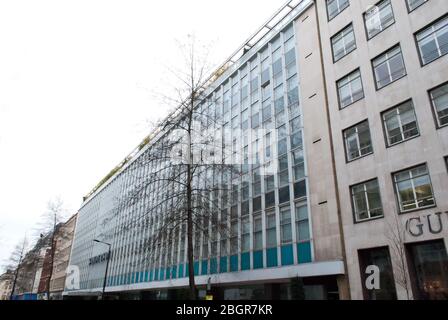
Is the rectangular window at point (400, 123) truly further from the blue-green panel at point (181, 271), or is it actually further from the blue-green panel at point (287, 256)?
the blue-green panel at point (181, 271)

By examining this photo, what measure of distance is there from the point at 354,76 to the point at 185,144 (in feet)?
39.5

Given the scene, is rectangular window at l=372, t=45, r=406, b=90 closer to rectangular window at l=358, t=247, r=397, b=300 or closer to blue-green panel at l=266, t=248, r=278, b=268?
rectangular window at l=358, t=247, r=397, b=300

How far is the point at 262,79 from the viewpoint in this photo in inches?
1201

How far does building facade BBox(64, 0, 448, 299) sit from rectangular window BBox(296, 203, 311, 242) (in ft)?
0.24

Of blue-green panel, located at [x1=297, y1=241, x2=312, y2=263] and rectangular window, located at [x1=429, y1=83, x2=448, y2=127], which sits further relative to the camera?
blue-green panel, located at [x1=297, y1=241, x2=312, y2=263]

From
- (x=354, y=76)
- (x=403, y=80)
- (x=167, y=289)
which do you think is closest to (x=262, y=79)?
(x=354, y=76)

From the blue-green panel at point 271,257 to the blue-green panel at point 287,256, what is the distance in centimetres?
76

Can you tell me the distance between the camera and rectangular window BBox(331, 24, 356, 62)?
23.1 metres

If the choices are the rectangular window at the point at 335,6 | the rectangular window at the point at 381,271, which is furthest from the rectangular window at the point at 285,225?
the rectangular window at the point at 335,6

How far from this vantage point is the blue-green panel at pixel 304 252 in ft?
71.1

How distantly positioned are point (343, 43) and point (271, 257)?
15.7 metres

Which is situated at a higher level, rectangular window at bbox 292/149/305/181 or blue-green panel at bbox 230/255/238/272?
rectangular window at bbox 292/149/305/181

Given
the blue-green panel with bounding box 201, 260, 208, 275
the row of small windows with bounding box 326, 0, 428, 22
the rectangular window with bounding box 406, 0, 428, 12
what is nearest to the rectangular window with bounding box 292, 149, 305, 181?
the row of small windows with bounding box 326, 0, 428, 22

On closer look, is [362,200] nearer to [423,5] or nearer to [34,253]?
[423,5]
